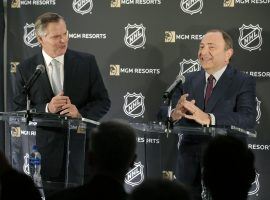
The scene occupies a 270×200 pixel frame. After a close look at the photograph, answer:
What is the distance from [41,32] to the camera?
6.77 m

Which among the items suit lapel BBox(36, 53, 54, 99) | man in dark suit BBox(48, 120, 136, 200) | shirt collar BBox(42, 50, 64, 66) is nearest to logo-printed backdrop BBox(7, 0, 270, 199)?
shirt collar BBox(42, 50, 64, 66)

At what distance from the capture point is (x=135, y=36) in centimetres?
755

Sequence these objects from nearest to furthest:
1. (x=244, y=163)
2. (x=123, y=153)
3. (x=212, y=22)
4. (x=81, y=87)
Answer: (x=244, y=163), (x=123, y=153), (x=81, y=87), (x=212, y=22)

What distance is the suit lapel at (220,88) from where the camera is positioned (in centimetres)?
613

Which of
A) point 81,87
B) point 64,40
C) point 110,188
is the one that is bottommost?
point 110,188

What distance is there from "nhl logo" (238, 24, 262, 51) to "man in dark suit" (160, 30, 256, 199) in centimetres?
75

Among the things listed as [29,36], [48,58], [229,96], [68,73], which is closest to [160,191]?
[229,96]

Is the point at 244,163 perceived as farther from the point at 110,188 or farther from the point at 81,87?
the point at 81,87

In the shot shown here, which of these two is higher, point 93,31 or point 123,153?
point 93,31

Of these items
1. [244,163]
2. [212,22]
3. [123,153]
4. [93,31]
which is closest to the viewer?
[244,163]

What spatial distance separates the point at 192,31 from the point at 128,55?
0.86 metres

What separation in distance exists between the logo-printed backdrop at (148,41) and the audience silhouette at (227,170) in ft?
14.1

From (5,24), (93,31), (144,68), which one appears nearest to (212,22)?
(144,68)

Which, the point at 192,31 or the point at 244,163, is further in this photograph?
the point at 192,31
